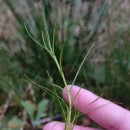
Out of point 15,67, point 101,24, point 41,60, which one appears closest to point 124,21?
point 101,24

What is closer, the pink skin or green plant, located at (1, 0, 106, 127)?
the pink skin

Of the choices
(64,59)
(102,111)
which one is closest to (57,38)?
(64,59)

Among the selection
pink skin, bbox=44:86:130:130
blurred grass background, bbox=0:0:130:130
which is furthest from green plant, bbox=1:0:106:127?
pink skin, bbox=44:86:130:130

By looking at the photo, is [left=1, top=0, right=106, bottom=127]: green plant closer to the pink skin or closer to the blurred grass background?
the blurred grass background

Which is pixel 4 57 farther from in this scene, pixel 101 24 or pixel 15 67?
pixel 101 24

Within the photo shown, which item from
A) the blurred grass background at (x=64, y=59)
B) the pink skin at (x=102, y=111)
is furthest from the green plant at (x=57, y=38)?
the pink skin at (x=102, y=111)

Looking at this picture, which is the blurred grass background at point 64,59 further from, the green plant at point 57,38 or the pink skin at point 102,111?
the pink skin at point 102,111

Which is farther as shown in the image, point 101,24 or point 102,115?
point 101,24

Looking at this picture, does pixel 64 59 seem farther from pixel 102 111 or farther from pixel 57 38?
pixel 102 111
